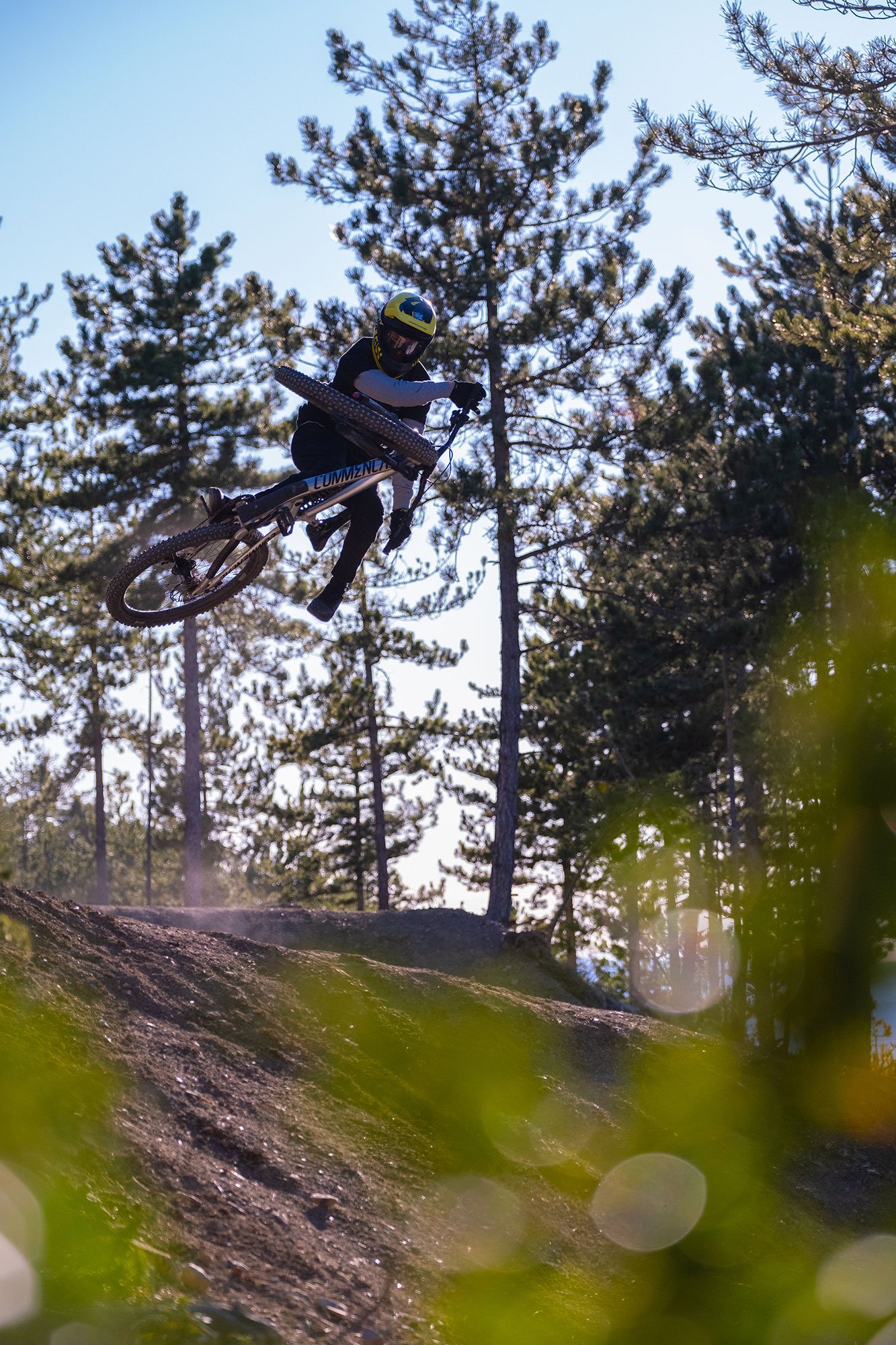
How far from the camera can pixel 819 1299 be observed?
7.45m

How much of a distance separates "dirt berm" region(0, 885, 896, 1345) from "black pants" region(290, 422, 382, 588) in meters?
3.03

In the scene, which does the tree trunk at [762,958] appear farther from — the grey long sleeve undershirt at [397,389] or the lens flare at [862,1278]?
the grey long sleeve undershirt at [397,389]

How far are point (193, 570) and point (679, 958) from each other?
92.7ft

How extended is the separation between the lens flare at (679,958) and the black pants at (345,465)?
2560 centimetres

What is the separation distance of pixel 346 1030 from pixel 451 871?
2580cm

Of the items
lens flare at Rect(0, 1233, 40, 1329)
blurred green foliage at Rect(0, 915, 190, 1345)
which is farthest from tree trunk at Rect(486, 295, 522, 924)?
lens flare at Rect(0, 1233, 40, 1329)

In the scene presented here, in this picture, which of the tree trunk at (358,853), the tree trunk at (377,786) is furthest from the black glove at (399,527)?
the tree trunk at (358,853)

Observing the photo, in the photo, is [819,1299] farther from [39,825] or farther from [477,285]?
[39,825]

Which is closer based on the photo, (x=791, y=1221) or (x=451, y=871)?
(x=791, y=1221)

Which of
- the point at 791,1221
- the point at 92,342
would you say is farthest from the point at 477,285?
the point at 791,1221

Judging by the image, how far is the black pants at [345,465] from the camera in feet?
25.4

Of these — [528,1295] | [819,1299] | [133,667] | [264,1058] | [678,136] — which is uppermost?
[678,136]

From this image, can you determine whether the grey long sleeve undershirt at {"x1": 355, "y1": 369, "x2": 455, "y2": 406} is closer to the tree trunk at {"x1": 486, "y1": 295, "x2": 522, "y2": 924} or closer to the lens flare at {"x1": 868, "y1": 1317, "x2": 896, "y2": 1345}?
the lens flare at {"x1": 868, "y1": 1317, "x2": 896, "y2": 1345}

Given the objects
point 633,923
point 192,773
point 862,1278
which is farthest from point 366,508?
point 633,923
